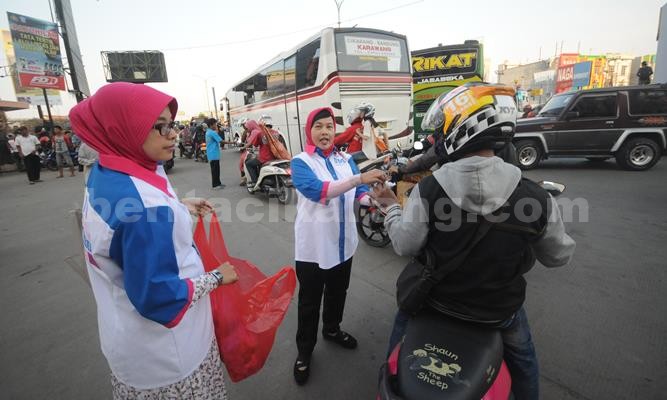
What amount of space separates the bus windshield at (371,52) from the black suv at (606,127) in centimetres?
380

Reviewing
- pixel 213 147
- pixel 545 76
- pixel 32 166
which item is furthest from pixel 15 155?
pixel 545 76

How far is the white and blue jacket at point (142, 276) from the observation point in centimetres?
102

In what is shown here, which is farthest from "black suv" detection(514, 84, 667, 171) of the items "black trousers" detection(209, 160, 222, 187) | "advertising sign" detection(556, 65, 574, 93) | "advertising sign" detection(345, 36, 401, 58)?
"advertising sign" detection(556, 65, 574, 93)

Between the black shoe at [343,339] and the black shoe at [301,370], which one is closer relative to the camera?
the black shoe at [301,370]

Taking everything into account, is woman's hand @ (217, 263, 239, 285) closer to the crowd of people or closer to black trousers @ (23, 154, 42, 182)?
the crowd of people

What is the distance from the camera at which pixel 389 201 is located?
1.70 m

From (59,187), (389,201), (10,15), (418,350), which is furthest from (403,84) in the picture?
(10,15)

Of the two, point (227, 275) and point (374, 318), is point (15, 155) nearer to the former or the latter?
point (374, 318)

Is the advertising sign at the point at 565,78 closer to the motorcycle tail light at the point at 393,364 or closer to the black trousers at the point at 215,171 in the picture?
the black trousers at the point at 215,171

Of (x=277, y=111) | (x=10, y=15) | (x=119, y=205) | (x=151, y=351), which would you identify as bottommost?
(x=151, y=351)

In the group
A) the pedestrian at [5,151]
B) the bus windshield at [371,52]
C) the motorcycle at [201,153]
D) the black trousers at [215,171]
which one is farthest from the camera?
the pedestrian at [5,151]

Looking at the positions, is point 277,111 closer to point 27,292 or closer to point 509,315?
point 27,292

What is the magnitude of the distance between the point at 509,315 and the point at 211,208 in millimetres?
1510

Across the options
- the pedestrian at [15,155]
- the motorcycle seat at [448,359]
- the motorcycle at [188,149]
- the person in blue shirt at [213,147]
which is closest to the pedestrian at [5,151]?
the pedestrian at [15,155]
